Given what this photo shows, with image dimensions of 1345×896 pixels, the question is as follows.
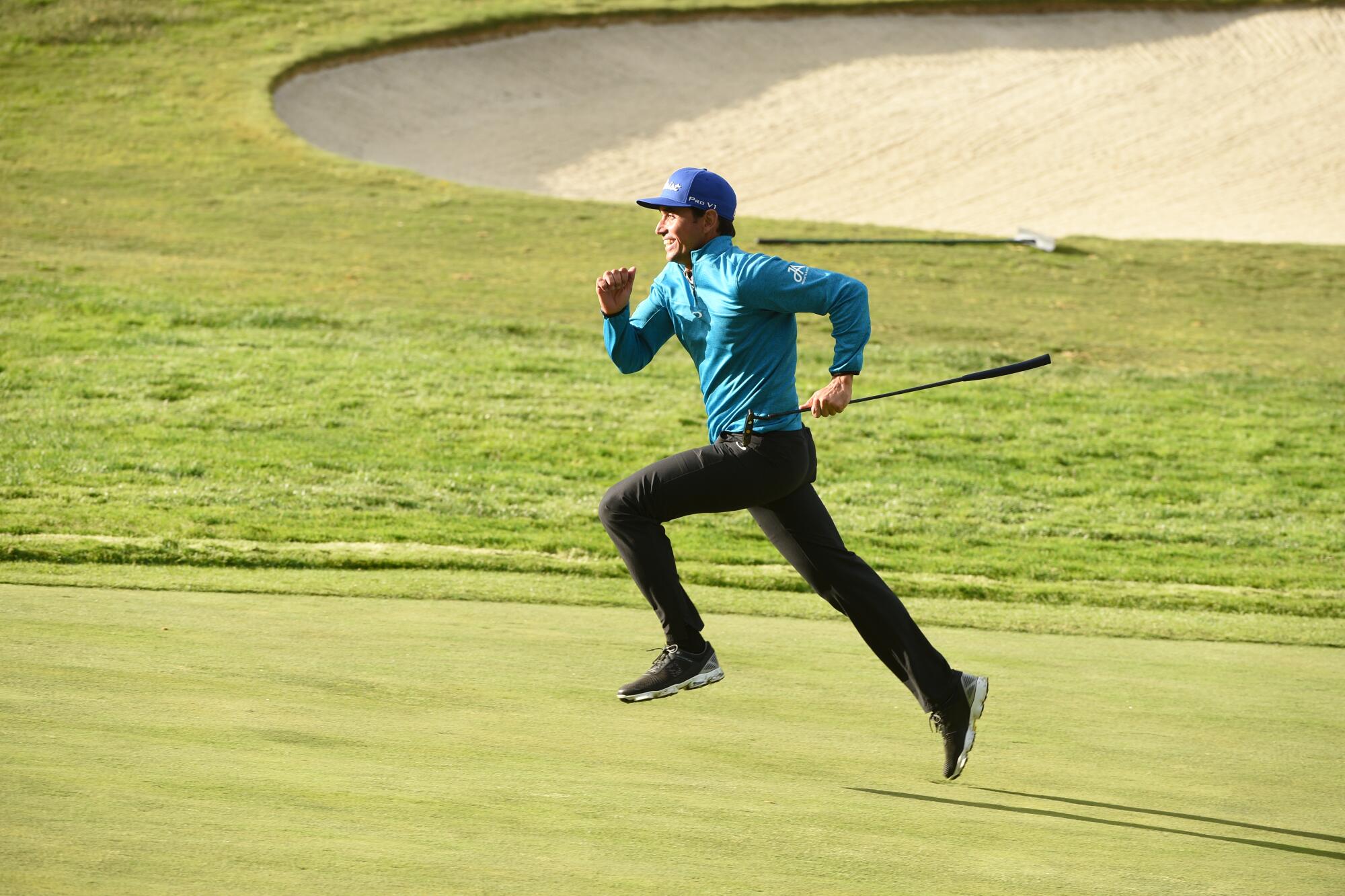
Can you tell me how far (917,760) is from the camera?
16.8ft

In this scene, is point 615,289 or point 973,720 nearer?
point 973,720

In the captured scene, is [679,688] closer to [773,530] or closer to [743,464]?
[773,530]

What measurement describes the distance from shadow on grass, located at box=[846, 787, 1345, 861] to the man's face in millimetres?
2077

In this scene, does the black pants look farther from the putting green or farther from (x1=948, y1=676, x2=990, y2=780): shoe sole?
the putting green

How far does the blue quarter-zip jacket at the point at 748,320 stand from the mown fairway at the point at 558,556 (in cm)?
122

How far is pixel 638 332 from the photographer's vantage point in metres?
5.73

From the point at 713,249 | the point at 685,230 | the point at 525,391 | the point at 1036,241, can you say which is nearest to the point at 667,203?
the point at 685,230

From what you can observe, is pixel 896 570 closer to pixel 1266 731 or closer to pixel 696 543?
pixel 696 543

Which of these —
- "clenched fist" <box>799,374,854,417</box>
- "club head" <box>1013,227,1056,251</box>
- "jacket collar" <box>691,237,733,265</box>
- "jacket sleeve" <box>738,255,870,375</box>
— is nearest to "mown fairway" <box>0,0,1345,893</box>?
"club head" <box>1013,227,1056,251</box>

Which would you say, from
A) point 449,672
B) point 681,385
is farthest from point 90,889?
point 681,385

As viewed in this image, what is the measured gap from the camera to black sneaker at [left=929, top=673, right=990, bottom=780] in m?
4.95

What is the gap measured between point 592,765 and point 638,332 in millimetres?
1839

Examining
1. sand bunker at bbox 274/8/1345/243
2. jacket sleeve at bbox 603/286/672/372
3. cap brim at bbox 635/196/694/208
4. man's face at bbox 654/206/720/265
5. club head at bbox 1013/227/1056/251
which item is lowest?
club head at bbox 1013/227/1056/251

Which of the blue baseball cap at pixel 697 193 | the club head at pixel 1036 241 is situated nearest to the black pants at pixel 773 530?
the blue baseball cap at pixel 697 193
